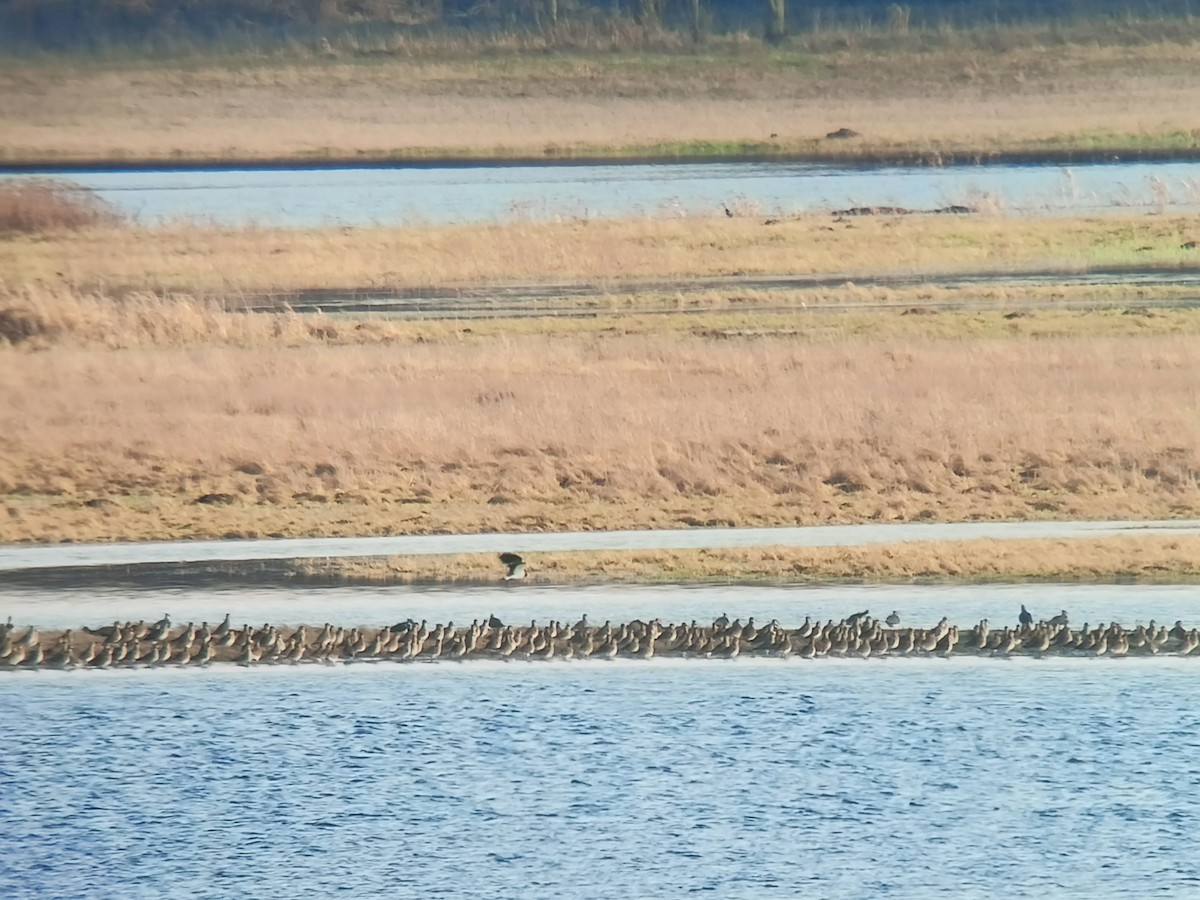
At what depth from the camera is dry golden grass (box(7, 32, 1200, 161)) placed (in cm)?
6338

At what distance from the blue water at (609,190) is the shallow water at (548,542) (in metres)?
23.6

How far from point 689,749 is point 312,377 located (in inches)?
529

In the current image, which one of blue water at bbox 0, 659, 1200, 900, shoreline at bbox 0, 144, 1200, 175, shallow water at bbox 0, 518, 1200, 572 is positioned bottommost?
shoreline at bbox 0, 144, 1200, 175

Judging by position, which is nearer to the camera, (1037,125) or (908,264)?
(908,264)

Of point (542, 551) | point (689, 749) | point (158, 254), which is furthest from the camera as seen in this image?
point (158, 254)

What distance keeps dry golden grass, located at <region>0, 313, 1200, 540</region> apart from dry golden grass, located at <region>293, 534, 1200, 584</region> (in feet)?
5.06

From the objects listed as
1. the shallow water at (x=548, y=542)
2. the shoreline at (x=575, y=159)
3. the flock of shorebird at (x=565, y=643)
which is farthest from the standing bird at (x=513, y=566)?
the shoreline at (x=575, y=159)

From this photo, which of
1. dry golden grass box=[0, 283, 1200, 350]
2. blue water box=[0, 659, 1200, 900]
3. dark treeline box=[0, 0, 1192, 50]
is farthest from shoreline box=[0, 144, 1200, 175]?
blue water box=[0, 659, 1200, 900]

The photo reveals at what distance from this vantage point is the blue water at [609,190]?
148 feet

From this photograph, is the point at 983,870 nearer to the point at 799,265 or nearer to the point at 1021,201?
the point at 799,265

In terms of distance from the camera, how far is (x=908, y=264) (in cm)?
3797

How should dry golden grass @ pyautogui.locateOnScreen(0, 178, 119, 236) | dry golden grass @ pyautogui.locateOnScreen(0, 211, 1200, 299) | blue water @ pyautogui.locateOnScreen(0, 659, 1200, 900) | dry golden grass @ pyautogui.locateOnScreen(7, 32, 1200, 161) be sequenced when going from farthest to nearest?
dry golden grass @ pyautogui.locateOnScreen(7, 32, 1200, 161), dry golden grass @ pyautogui.locateOnScreen(0, 178, 119, 236), dry golden grass @ pyautogui.locateOnScreen(0, 211, 1200, 299), blue water @ pyautogui.locateOnScreen(0, 659, 1200, 900)

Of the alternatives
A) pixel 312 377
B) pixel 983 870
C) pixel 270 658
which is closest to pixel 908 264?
pixel 312 377

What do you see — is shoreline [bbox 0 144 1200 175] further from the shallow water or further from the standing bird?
the standing bird
